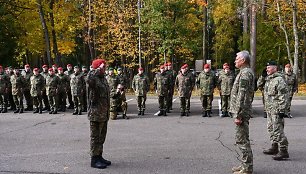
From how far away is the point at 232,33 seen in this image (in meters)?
40.5

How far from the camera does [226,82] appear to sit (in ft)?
44.2

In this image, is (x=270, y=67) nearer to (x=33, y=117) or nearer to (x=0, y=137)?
(x=0, y=137)

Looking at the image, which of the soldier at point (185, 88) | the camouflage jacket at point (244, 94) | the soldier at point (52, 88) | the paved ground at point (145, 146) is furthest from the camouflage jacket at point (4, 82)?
the camouflage jacket at point (244, 94)

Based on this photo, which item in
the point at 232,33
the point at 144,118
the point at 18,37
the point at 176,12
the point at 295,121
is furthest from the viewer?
the point at 232,33

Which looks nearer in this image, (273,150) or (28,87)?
(273,150)

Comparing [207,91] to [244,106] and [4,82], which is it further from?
[4,82]

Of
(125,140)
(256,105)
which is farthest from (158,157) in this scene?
(256,105)

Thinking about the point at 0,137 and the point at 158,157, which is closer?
the point at 158,157

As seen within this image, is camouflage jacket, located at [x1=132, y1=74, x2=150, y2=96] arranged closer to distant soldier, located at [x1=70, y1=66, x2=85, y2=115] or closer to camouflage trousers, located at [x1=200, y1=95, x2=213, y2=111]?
distant soldier, located at [x1=70, y1=66, x2=85, y2=115]

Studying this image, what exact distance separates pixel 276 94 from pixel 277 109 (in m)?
0.32

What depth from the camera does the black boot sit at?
6.58 metres

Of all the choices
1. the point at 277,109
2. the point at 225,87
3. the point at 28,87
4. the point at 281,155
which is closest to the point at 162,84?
the point at 225,87

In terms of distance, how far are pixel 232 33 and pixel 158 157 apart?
1388 inches

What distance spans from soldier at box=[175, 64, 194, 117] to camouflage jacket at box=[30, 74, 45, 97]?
5.84 m
